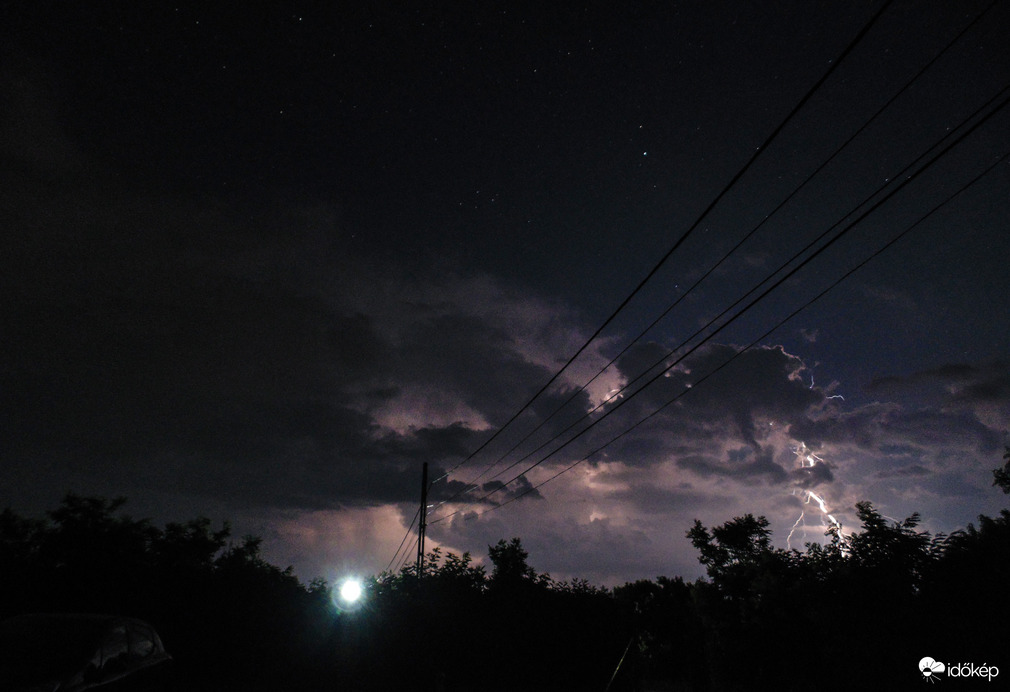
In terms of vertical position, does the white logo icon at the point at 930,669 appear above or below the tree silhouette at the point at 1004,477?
below

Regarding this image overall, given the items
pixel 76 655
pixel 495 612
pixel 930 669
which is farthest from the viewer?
pixel 495 612

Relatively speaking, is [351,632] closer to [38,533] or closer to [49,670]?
[38,533]

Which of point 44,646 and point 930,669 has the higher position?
point 44,646

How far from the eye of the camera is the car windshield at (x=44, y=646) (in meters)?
5.88

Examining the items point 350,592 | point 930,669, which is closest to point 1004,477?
point 930,669

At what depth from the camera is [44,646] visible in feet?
20.6

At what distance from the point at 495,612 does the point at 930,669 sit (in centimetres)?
1693

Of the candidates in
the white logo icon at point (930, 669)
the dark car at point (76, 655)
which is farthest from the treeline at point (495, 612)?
the dark car at point (76, 655)

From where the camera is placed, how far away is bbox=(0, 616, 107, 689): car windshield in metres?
5.88

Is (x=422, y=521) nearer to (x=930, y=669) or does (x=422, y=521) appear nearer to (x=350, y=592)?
(x=350, y=592)

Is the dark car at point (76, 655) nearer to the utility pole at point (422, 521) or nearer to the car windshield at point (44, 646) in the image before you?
the car windshield at point (44, 646)

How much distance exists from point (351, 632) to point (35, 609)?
11995 mm

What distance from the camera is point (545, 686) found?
24078 mm

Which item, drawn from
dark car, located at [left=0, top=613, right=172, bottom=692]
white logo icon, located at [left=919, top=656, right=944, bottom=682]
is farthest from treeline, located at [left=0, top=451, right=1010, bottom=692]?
dark car, located at [left=0, top=613, right=172, bottom=692]
